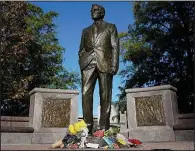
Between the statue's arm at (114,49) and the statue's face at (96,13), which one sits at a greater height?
the statue's face at (96,13)

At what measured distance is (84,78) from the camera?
7.36m

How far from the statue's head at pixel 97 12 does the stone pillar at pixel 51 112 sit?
4.33 m

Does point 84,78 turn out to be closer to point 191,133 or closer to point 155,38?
point 191,133

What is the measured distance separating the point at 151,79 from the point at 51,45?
11.5m

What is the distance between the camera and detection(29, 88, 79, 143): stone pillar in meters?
10.6

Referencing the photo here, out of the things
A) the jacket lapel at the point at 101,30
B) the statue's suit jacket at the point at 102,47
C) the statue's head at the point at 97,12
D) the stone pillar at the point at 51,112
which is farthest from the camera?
the stone pillar at the point at 51,112

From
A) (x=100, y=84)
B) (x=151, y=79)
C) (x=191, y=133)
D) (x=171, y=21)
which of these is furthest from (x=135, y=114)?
(x=171, y=21)

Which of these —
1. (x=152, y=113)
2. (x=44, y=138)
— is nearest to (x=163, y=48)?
(x=152, y=113)

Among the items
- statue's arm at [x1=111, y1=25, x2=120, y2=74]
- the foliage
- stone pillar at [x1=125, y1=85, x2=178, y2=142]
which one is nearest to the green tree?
the foliage

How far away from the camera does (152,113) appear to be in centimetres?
1119

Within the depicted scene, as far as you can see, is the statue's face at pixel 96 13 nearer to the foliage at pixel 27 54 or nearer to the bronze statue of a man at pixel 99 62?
the bronze statue of a man at pixel 99 62

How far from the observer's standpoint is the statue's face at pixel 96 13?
7816mm

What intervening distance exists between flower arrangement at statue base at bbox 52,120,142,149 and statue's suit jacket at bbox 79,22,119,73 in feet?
5.23

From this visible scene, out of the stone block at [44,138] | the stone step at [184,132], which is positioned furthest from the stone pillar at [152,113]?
the stone block at [44,138]
